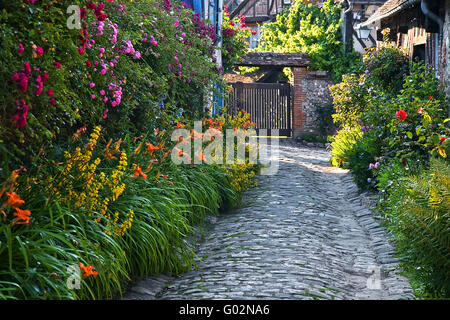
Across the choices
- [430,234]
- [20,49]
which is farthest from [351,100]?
[20,49]

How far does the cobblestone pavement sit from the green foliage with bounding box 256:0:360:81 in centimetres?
999

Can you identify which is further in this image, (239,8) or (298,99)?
(239,8)

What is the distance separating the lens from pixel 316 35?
→ 19.6m

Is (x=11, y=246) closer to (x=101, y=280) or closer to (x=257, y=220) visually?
(x=101, y=280)

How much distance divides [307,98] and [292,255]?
14034mm

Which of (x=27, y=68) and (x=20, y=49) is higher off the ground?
(x=20, y=49)

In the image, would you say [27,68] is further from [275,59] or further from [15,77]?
[275,59]

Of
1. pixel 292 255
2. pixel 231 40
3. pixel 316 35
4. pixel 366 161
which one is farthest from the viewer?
pixel 316 35

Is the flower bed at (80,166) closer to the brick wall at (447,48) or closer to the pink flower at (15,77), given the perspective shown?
the pink flower at (15,77)

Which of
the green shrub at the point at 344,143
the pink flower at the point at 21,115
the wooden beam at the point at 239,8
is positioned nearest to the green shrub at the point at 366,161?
the green shrub at the point at 344,143

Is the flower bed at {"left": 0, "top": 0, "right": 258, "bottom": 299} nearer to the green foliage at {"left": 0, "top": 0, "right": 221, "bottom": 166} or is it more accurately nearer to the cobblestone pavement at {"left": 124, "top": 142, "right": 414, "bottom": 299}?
the green foliage at {"left": 0, "top": 0, "right": 221, "bottom": 166}

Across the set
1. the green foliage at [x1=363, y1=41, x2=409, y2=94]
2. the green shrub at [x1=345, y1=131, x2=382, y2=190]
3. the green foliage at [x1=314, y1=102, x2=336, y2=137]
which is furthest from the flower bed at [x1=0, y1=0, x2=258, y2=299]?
the green foliage at [x1=314, y1=102, x2=336, y2=137]
